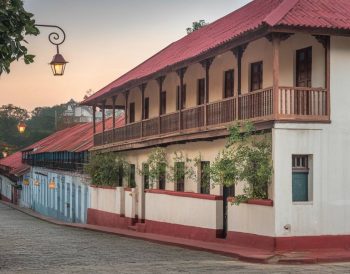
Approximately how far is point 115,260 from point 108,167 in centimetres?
1719

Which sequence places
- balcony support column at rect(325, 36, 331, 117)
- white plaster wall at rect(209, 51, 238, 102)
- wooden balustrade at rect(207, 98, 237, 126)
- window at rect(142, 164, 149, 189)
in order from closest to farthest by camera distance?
1. balcony support column at rect(325, 36, 331, 117)
2. wooden balustrade at rect(207, 98, 237, 126)
3. white plaster wall at rect(209, 51, 238, 102)
4. window at rect(142, 164, 149, 189)

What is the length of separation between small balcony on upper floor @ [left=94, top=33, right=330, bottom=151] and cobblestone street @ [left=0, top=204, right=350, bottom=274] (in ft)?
12.6

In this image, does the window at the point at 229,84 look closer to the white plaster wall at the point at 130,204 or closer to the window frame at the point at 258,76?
the window frame at the point at 258,76

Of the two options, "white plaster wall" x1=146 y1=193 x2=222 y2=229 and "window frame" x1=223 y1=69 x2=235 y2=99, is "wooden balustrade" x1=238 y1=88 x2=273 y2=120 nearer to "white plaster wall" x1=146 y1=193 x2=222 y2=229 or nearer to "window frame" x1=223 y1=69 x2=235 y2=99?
"white plaster wall" x1=146 y1=193 x2=222 y2=229

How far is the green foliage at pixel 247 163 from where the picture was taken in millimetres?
19141

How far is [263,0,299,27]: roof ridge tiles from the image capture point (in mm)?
18198

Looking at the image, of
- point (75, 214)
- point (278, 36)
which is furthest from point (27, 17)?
point (75, 214)

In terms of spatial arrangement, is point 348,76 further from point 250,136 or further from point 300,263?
point 300,263

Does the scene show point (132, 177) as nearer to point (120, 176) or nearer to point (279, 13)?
point (120, 176)

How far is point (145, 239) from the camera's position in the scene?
2514 cm

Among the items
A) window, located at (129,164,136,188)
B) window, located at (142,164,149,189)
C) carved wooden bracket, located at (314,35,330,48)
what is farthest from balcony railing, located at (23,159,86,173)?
carved wooden bracket, located at (314,35,330,48)

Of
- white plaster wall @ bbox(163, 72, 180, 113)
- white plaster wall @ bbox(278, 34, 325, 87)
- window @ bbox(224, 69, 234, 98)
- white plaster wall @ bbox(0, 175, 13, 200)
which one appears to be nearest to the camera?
white plaster wall @ bbox(278, 34, 325, 87)

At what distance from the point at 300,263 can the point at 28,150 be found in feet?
175

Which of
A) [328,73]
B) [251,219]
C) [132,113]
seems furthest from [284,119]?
[132,113]
